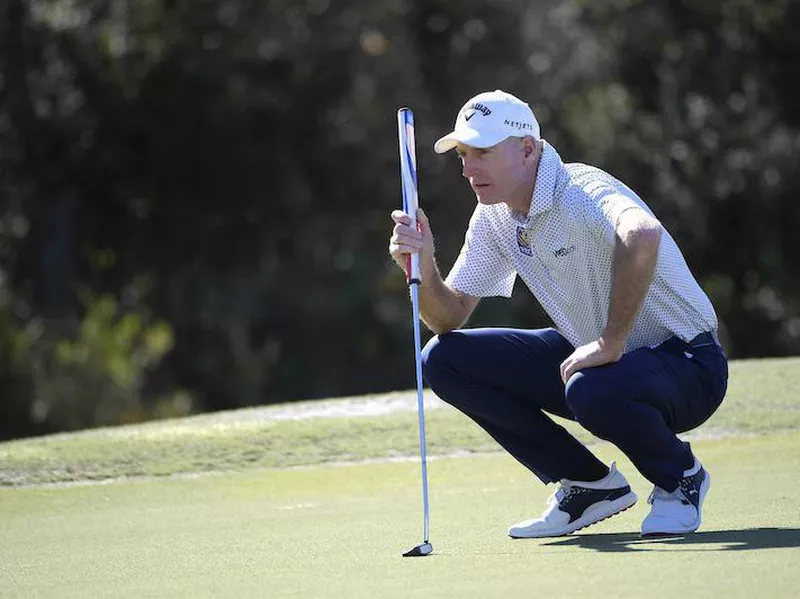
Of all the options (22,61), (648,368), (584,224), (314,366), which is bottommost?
(314,366)

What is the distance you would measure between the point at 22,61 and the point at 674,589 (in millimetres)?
21067

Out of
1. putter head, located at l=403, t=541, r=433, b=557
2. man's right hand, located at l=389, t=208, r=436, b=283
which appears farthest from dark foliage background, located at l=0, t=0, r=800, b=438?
putter head, located at l=403, t=541, r=433, b=557

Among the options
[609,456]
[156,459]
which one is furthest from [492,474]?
[156,459]

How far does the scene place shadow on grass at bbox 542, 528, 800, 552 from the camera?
4.13m

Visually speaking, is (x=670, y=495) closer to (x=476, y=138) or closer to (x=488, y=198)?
(x=488, y=198)

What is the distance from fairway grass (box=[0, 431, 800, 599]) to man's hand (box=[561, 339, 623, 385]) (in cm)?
48

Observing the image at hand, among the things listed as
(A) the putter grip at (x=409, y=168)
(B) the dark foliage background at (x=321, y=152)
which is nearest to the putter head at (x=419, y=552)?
(A) the putter grip at (x=409, y=168)

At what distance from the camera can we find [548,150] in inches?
192

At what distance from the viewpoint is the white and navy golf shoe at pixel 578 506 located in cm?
479

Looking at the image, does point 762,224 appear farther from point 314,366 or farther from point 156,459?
point 156,459

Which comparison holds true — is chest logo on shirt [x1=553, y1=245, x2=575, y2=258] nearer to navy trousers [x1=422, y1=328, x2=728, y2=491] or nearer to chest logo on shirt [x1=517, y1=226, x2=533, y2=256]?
chest logo on shirt [x1=517, y1=226, x2=533, y2=256]

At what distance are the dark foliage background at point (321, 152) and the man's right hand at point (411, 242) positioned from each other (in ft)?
54.7

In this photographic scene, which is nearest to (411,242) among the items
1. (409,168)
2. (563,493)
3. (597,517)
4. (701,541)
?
(409,168)

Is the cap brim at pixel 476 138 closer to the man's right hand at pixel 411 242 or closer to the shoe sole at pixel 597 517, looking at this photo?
the man's right hand at pixel 411 242
